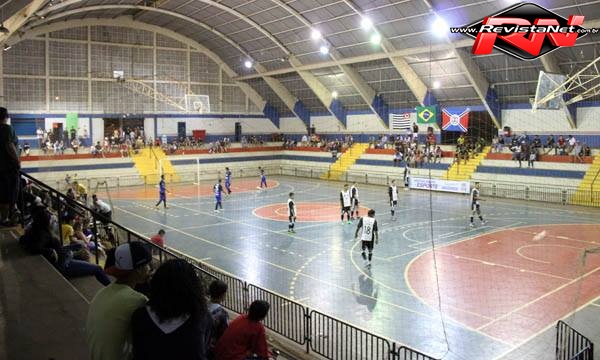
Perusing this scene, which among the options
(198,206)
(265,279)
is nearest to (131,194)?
(198,206)

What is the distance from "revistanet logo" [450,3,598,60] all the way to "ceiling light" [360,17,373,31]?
306 inches

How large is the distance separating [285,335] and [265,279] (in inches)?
193

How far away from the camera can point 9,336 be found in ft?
16.3

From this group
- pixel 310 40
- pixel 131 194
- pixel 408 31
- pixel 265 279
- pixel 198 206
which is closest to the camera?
pixel 265 279

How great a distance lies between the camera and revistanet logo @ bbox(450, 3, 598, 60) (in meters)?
A: 25.5

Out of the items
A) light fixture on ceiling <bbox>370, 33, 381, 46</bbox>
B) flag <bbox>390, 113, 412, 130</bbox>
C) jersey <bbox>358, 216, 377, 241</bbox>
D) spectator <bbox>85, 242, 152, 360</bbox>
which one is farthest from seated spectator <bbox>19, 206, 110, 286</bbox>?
flag <bbox>390, 113, 412, 130</bbox>

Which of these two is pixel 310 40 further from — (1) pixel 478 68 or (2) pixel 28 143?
(2) pixel 28 143

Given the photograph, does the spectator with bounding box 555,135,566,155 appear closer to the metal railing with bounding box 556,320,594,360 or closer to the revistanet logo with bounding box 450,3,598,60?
the revistanet logo with bounding box 450,3,598,60

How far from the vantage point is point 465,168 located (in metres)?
37.9

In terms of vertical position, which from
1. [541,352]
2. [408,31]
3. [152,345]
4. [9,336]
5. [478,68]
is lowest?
[541,352]

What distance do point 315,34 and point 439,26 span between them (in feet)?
30.5

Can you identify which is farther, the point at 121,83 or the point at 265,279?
the point at 121,83

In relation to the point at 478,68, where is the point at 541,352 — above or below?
below

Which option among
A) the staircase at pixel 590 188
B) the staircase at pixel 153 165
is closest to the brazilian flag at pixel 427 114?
the staircase at pixel 590 188
